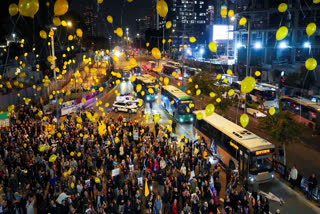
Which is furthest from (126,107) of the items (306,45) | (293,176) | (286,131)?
(306,45)

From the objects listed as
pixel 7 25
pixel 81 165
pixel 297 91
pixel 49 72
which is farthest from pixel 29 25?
pixel 297 91

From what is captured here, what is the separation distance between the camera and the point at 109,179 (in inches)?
445

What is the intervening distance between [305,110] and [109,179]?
51.9ft

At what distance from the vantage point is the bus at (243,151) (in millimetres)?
11320

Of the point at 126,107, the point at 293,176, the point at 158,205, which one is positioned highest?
the point at 126,107

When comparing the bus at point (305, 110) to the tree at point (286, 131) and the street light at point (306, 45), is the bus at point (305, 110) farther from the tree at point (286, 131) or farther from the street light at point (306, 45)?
the street light at point (306, 45)

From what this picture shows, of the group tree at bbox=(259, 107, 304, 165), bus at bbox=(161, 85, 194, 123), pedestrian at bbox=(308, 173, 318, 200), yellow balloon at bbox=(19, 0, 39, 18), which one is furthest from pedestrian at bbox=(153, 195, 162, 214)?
bus at bbox=(161, 85, 194, 123)

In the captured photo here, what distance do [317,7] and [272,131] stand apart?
Result: 36.6m

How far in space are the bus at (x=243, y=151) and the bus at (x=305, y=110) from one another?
8123 mm

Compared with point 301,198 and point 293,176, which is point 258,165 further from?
point 301,198

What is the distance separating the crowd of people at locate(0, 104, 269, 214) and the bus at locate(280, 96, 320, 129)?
32.8 feet

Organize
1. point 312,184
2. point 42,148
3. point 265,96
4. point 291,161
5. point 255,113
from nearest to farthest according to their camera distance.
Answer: point 312,184 → point 42,148 → point 291,161 → point 255,113 → point 265,96

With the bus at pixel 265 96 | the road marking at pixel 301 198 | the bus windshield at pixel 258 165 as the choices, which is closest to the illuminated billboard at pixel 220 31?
the bus at pixel 265 96

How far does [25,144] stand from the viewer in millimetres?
13570
